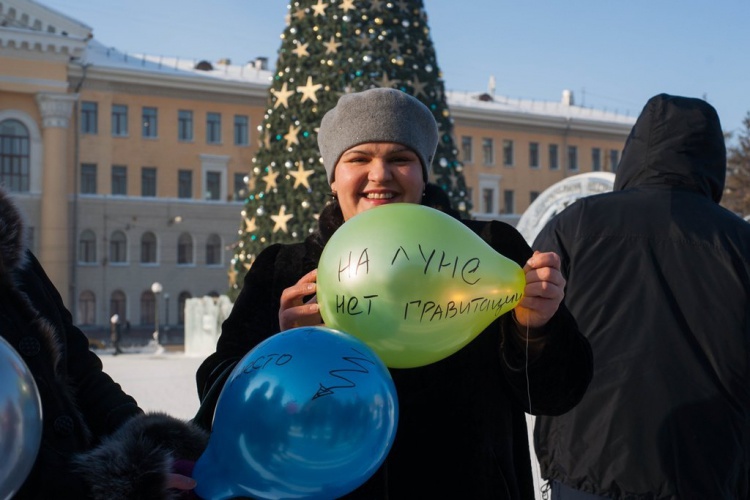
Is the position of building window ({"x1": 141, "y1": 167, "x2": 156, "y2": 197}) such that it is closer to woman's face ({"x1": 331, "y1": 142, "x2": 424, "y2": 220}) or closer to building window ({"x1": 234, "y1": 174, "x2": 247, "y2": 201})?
building window ({"x1": 234, "y1": 174, "x2": 247, "y2": 201})

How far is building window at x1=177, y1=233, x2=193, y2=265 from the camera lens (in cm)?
3709

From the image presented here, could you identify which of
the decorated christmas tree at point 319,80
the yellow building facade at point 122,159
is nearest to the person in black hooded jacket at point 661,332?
the decorated christmas tree at point 319,80

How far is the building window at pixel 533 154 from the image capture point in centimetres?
4328

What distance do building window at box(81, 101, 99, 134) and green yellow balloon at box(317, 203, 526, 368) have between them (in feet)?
118

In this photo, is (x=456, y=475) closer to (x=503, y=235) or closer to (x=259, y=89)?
(x=503, y=235)

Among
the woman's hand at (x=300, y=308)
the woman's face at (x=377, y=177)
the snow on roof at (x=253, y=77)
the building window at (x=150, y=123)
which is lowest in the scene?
the woman's hand at (x=300, y=308)

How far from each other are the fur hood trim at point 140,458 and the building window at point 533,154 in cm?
4240

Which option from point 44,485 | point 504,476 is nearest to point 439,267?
point 504,476

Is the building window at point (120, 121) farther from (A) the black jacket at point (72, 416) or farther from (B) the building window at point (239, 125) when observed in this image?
(A) the black jacket at point (72, 416)

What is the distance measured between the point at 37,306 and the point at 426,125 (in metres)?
0.86

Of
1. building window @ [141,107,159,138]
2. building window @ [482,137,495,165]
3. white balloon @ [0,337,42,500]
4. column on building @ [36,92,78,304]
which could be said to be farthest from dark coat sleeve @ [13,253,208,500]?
building window @ [482,137,495,165]

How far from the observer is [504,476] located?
182 cm

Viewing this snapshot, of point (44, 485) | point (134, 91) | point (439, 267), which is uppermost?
point (134, 91)

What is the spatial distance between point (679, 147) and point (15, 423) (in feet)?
5.99
